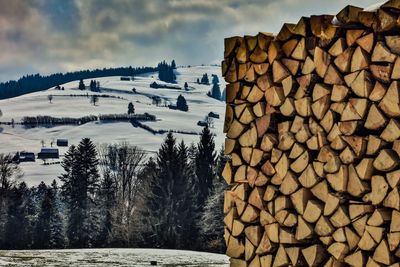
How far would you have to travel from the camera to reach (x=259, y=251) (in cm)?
741

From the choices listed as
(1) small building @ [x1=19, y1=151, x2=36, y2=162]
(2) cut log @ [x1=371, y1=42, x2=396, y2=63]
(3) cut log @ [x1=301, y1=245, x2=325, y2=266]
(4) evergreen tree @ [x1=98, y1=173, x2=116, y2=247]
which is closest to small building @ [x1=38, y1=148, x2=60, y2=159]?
(1) small building @ [x1=19, y1=151, x2=36, y2=162]

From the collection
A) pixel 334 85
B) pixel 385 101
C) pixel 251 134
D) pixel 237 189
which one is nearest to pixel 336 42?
pixel 334 85

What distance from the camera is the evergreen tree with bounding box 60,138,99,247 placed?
5069 centimetres

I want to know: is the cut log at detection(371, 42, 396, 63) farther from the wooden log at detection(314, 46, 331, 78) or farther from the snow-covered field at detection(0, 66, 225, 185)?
the snow-covered field at detection(0, 66, 225, 185)

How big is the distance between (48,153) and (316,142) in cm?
10314

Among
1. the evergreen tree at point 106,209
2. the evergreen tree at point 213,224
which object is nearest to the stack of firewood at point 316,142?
the evergreen tree at point 213,224

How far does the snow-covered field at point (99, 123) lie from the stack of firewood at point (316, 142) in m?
79.9

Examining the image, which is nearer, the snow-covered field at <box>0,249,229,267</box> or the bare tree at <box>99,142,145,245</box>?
the snow-covered field at <box>0,249,229,267</box>

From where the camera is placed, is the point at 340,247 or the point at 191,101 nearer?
the point at 340,247

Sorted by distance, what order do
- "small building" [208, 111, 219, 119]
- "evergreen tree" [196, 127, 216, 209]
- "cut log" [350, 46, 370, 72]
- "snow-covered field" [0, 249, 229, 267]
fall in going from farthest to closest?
"small building" [208, 111, 219, 119] < "evergreen tree" [196, 127, 216, 209] < "snow-covered field" [0, 249, 229, 267] < "cut log" [350, 46, 370, 72]

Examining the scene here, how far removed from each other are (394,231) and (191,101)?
175184mm

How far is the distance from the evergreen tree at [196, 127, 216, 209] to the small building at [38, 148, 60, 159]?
50.5 m

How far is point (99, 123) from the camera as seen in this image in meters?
131

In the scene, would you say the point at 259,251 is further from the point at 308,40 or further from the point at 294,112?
the point at 308,40
